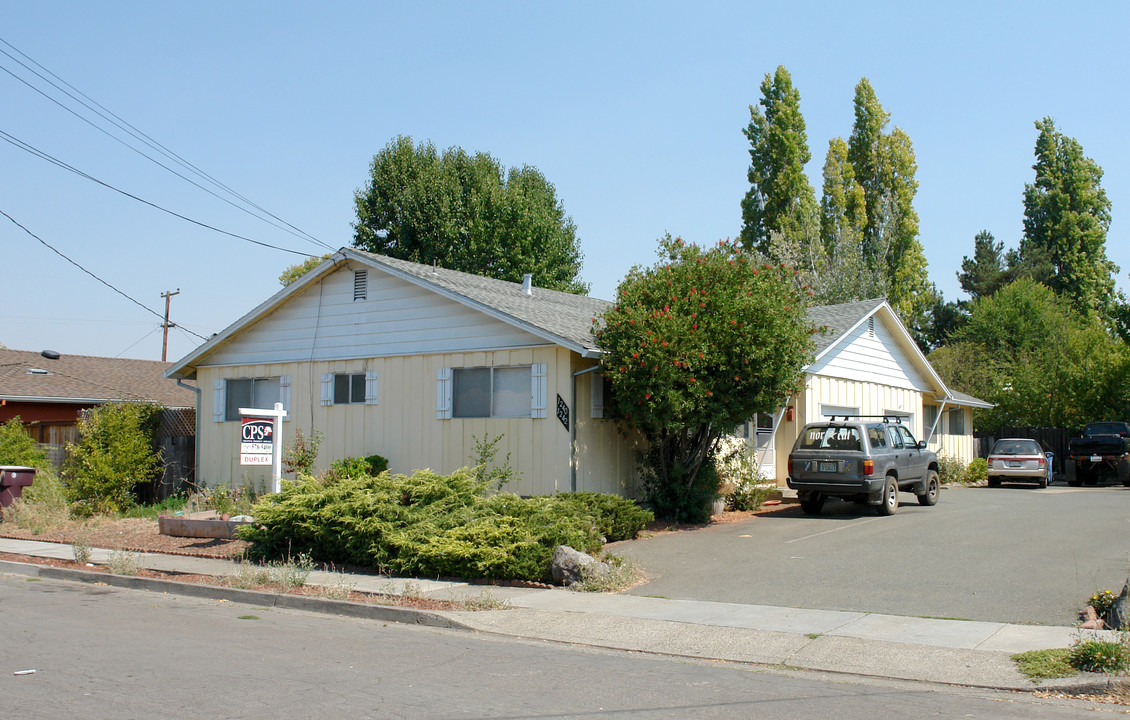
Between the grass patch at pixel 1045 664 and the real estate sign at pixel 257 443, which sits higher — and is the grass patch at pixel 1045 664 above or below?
below

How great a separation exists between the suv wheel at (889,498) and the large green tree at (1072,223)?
1594 inches

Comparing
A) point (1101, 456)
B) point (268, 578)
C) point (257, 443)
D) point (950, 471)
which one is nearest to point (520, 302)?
point (257, 443)

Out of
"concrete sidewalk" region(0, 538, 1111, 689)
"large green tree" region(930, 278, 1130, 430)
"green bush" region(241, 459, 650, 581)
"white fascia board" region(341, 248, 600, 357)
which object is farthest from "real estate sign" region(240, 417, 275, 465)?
"large green tree" region(930, 278, 1130, 430)

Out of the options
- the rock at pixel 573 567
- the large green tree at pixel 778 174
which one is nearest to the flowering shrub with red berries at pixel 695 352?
the rock at pixel 573 567

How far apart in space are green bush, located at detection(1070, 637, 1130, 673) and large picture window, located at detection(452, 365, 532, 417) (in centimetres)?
1072

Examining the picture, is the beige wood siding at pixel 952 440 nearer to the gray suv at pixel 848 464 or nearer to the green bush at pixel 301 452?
the gray suv at pixel 848 464

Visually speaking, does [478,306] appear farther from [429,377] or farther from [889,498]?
[889,498]

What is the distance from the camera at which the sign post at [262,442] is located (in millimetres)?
15062

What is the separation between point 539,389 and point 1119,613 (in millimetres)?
10012

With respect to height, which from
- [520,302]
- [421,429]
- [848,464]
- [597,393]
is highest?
[520,302]

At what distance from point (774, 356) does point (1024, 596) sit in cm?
649

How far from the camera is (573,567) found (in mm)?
11438

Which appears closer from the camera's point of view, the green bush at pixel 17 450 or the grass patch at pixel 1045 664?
the grass patch at pixel 1045 664

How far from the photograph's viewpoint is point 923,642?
8.27 m
